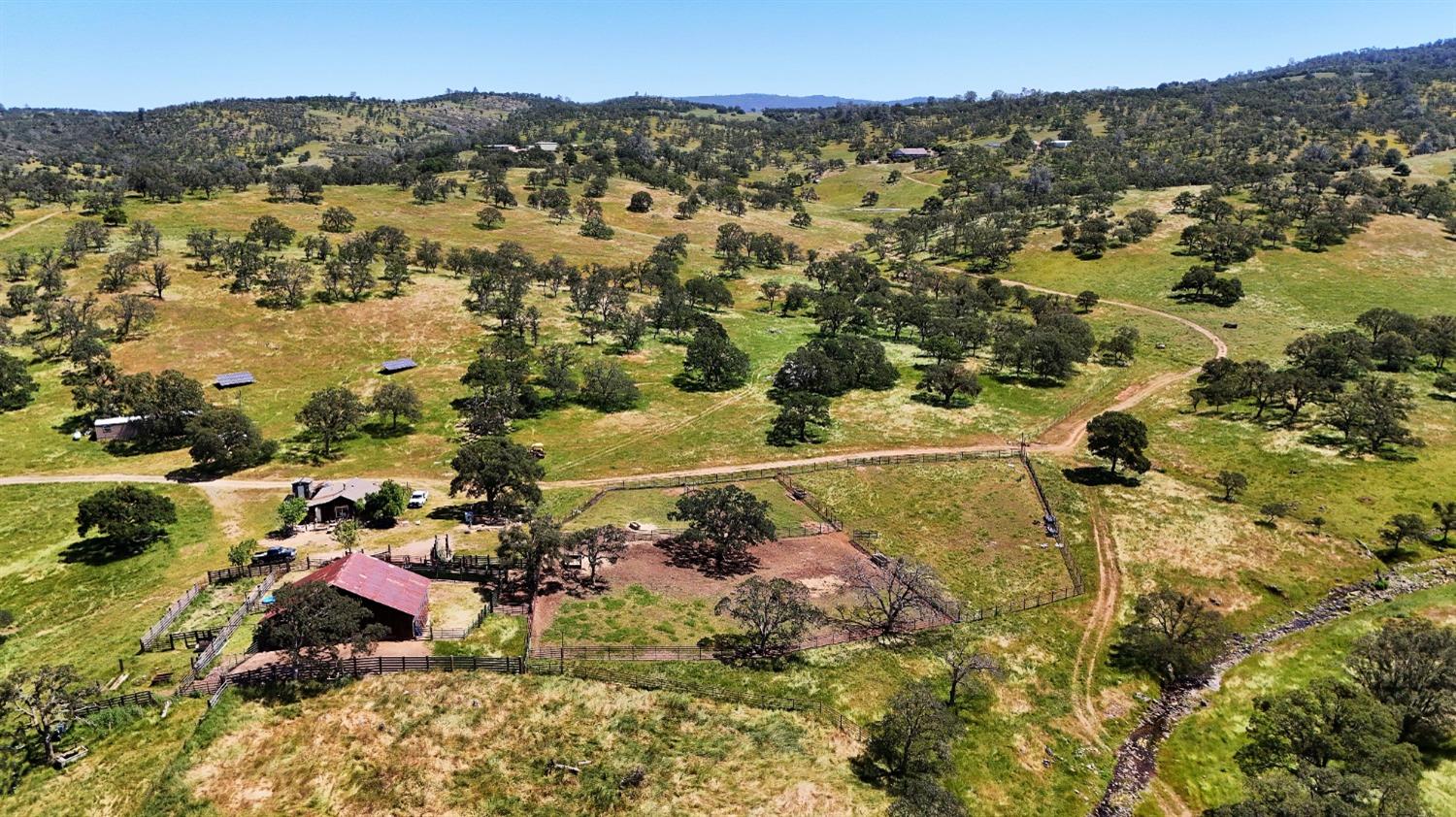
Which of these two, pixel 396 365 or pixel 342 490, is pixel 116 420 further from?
pixel 342 490

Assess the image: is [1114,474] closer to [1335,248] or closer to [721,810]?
[721,810]

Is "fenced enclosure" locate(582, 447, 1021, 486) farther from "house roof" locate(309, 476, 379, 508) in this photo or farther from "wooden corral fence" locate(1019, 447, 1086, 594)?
"house roof" locate(309, 476, 379, 508)

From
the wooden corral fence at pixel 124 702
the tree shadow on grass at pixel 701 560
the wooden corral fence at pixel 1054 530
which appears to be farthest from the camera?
the wooden corral fence at pixel 1054 530

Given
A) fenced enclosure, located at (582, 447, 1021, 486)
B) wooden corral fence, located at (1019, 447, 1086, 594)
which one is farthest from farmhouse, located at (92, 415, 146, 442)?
wooden corral fence, located at (1019, 447, 1086, 594)

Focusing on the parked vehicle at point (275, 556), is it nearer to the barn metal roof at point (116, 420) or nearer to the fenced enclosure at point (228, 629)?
the fenced enclosure at point (228, 629)

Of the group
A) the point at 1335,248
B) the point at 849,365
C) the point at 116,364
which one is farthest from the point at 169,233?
the point at 1335,248

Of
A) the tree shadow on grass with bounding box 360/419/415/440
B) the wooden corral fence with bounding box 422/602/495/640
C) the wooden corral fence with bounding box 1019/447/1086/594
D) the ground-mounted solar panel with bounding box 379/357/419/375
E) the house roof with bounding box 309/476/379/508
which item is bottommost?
the wooden corral fence with bounding box 1019/447/1086/594

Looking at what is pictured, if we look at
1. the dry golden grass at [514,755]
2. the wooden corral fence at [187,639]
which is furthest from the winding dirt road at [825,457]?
the dry golden grass at [514,755]
